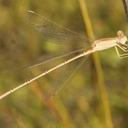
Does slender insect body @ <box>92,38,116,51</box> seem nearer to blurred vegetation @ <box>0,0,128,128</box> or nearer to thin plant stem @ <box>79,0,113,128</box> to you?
thin plant stem @ <box>79,0,113,128</box>

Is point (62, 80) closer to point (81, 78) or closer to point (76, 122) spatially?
point (76, 122)

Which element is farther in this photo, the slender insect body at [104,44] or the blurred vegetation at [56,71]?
the blurred vegetation at [56,71]

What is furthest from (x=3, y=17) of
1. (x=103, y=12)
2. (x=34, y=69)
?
(x=34, y=69)

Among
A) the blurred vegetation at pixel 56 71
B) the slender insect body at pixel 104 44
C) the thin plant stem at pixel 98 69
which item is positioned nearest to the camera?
the slender insect body at pixel 104 44

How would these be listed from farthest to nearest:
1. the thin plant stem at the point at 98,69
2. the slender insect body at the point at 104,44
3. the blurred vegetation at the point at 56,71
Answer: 1. the blurred vegetation at the point at 56,71
2. the thin plant stem at the point at 98,69
3. the slender insect body at the point at 104,44

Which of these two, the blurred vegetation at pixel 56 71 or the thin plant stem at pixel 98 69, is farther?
the blurred vegetation at pixel 56 71

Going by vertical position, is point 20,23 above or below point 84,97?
above

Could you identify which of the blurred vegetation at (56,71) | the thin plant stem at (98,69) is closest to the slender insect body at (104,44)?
the thin plant stem at (98,69)

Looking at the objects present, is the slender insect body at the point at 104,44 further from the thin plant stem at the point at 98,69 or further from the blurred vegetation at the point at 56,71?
the blurred vegetation at the point at 56,71

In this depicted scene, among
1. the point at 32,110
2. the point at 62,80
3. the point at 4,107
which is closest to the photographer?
the point at 62,80

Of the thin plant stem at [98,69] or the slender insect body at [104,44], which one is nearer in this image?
the slender insect body at [104,44]
